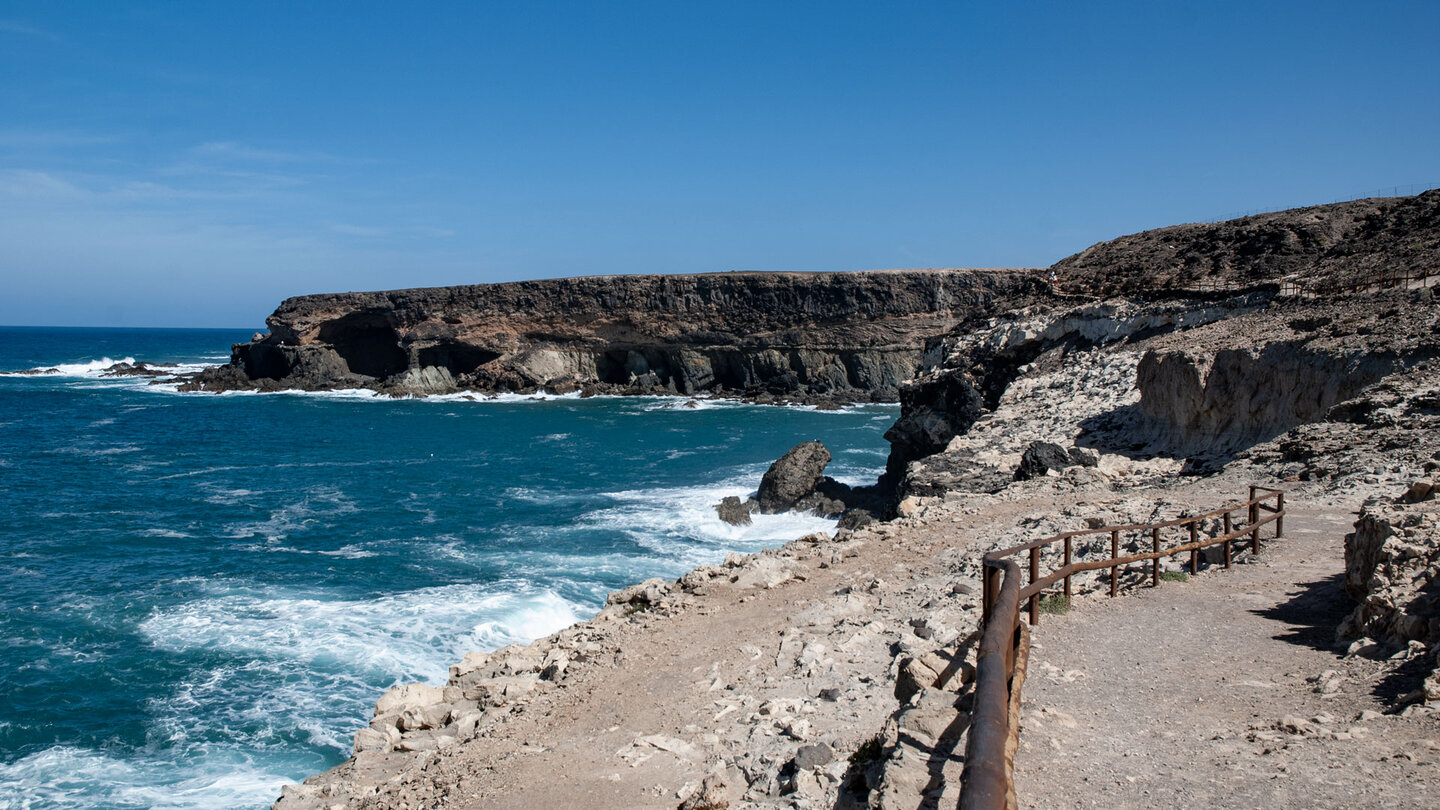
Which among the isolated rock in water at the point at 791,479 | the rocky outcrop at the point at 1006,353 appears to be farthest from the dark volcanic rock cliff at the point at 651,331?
the isolated rock in water at the point at 791,479

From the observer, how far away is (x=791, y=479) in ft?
88.2

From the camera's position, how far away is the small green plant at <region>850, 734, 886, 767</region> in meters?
5.10

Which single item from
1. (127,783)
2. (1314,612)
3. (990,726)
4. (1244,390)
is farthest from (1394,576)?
(127,783)

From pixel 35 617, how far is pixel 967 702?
20.1 metres

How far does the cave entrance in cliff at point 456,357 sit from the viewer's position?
70.9m

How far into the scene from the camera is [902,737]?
4820 millimetres

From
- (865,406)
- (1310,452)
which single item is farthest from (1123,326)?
(865,406)

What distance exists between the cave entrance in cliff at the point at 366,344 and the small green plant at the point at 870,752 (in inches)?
2888

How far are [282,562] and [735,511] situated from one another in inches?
475

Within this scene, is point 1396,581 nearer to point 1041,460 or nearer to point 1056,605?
point 1056,605

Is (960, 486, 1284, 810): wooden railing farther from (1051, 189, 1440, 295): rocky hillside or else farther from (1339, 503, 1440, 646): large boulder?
(1051, 189, 1440, 295): rocky hillside

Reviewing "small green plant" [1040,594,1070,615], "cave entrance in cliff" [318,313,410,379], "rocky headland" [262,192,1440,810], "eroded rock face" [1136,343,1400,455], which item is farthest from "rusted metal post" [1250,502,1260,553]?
"cave entrance in cliff" [318,313,410,379]

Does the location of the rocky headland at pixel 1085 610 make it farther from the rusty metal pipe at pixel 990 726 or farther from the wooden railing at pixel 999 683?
the rusty metal pipe at pixel 990 726

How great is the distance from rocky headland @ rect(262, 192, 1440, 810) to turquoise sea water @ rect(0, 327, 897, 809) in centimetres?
483
